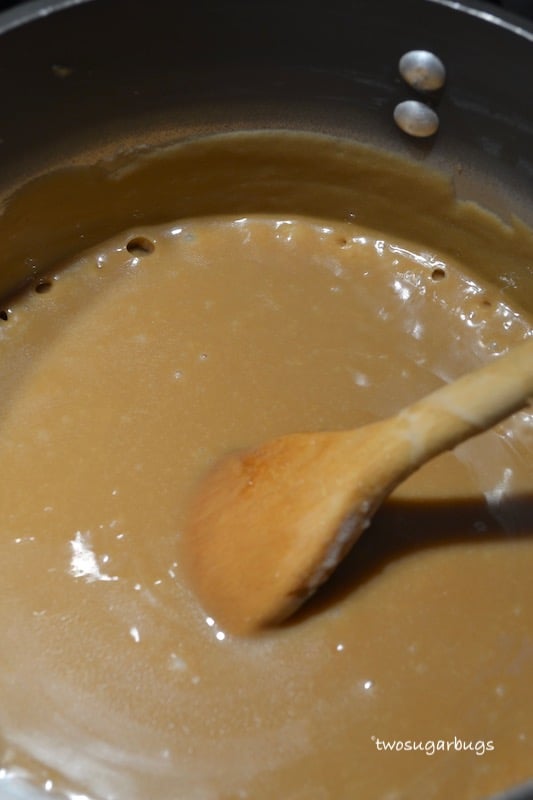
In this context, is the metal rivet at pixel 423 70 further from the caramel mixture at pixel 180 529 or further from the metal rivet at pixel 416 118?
the caramel mixture at pixel 180 529

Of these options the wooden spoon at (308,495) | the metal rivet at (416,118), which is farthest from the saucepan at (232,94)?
the wooden spoon at (308,495)

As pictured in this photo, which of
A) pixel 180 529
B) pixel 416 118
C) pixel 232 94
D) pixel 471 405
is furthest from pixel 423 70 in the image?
pixel 180 529

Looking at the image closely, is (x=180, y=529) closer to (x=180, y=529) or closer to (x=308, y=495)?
(x=180, y=529)

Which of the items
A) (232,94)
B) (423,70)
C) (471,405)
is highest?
(423,70)

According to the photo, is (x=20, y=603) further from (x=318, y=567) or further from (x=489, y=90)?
(x=489, y=90)

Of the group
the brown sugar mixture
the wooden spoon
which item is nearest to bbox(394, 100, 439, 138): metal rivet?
the brown sugar mixture

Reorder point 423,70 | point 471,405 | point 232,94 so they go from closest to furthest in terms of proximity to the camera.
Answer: point 471,405 < point 423,70 < point 232,94

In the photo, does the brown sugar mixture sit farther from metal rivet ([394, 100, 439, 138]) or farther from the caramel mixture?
metal rivet ([394, 100, 439, 138])
